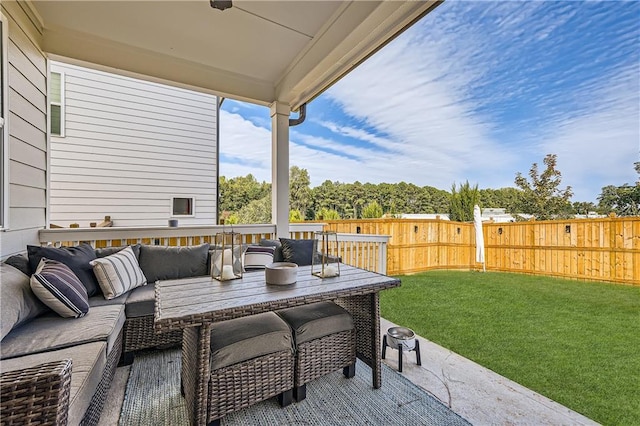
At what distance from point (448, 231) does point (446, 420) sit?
5379 millimetres

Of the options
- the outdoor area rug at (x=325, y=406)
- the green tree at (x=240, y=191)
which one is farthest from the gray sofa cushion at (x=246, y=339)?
the green tree at (x=240, y=191)

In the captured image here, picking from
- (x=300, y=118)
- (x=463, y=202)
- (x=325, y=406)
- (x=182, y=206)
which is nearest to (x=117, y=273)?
(x=325, y=406)

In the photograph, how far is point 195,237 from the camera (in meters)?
3.72

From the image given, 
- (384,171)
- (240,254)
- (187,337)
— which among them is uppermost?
(384,171)

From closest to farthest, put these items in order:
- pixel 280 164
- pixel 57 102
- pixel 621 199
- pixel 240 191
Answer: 1. pixel 280 164
2. pixel 621 199
3. pixel 57 102
4. pixel 240 191

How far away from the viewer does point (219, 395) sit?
4.99ft

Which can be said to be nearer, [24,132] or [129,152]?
[24,132]

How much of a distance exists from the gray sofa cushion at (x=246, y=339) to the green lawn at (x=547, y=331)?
1816 mm

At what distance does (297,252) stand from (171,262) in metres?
1.38

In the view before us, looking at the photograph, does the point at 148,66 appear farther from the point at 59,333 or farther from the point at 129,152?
the point at 59,333

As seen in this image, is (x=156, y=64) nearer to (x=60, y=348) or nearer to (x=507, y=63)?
(x=60, y=348)

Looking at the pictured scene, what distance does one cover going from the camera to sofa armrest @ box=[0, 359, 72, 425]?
80 cm

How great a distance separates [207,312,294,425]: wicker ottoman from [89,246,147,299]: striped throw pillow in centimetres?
125

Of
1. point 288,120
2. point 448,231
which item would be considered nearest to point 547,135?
point 448,231
